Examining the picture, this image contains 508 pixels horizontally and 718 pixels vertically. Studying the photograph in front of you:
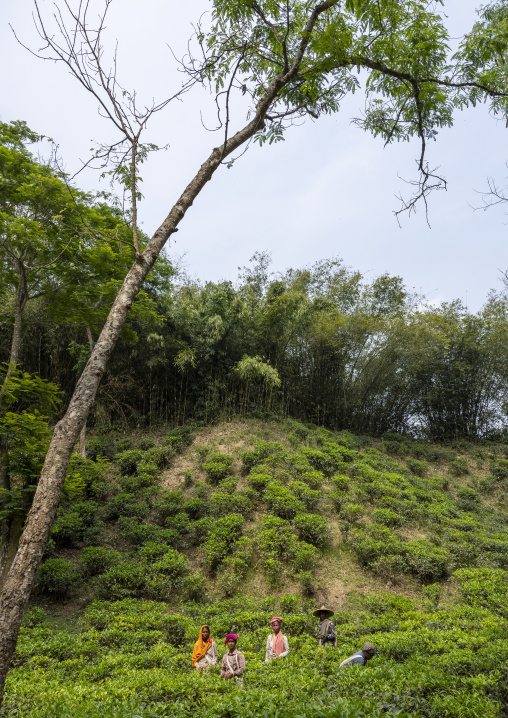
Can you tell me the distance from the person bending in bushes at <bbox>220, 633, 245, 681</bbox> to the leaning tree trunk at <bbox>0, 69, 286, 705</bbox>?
8.16 feet

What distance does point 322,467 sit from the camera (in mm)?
10016

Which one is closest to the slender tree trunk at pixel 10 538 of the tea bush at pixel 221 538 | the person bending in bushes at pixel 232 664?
the tea bush at pixel 221 538

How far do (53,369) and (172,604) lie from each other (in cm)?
857

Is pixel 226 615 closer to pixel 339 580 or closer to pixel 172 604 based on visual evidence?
pixel 172 604

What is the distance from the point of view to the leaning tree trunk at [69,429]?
1.83 meters

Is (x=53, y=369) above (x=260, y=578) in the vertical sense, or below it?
above

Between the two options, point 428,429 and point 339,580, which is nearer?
point 339,580

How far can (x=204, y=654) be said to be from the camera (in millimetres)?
3971

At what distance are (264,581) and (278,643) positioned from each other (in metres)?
2.58

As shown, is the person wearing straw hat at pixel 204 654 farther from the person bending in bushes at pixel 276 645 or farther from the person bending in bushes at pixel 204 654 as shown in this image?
the person bending in bushes at pixel 276 645

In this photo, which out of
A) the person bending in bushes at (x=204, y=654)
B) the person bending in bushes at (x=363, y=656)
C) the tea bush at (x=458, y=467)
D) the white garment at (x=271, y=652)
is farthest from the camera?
the tea bush at (x=458, y=467)

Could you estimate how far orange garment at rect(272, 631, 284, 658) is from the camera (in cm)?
414

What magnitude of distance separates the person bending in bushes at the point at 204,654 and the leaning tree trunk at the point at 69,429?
2.65 metres

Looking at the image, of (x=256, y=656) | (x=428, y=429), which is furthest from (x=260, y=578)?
(x=428, y=429)
